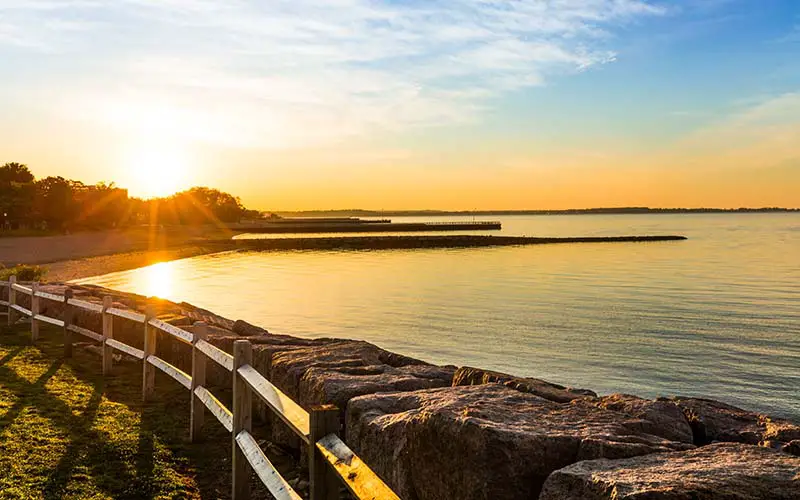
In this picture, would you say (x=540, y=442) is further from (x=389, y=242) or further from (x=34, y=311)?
(x=389, y=242)

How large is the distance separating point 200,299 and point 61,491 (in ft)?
103

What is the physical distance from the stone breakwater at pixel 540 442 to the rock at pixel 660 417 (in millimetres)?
14

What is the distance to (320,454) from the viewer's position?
3.72m

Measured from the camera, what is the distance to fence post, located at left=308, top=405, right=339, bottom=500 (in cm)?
376

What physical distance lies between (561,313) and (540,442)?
27.8 metres

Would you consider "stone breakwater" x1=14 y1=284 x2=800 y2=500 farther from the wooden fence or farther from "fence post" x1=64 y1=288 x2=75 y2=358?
"fence post" x1=64 y1=288 x2=75 y2=358

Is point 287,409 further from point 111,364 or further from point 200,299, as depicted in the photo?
point 200,299

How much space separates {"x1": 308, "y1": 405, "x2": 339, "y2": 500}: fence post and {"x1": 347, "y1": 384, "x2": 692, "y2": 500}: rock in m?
1.26

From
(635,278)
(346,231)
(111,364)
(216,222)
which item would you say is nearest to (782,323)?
(635,278)

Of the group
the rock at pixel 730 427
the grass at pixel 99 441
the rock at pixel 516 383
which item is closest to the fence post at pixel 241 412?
the grass at pixel 99 441

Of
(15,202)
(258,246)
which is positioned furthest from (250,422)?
(15,202)

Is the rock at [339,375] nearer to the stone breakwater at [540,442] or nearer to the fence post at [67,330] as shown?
the stone breakwater at [540,442]

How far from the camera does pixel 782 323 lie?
27453 mm

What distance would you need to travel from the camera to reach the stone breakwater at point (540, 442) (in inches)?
151
